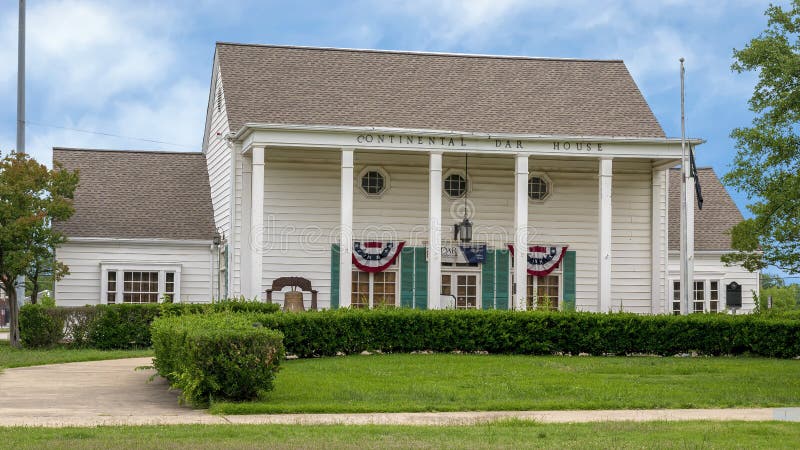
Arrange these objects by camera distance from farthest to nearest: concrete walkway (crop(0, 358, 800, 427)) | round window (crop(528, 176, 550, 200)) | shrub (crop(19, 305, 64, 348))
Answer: round window (crop(528, 176, 550, 200)) < shrub (crop(19, 305, 64, 348)) < concrete walkway (crop(0, 358, 800, 427))

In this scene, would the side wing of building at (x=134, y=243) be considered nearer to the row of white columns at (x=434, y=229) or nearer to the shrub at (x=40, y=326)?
the row of white columns at (x=434, y=229)

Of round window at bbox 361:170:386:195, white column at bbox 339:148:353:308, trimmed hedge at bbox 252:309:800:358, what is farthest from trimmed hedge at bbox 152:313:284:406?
round window at bbox 361:170:386:195

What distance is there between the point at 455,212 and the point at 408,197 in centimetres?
154

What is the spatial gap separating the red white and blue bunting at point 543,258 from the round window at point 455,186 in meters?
2.25

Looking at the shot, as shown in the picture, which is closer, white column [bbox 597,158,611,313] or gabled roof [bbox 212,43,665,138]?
white column [bbox 597,158,611,313]

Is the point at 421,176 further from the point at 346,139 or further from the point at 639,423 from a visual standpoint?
the point at 639,423

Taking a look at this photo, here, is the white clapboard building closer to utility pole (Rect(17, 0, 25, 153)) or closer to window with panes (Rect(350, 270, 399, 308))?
window with panes (Rect(350, 270, 399, 308))

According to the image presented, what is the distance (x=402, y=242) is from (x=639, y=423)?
66.3 ft

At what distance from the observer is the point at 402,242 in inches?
1325

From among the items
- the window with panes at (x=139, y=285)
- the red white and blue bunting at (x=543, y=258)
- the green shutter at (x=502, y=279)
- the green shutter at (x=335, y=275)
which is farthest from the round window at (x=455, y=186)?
the window with panes at (x=139, y=285)

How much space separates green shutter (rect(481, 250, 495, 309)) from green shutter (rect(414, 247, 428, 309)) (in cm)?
181

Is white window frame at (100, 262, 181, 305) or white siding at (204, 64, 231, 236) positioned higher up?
white siding at (204, 64, 231, 236)

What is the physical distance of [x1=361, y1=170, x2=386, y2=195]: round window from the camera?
33938 millimetres

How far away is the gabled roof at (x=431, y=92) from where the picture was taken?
33531mm
